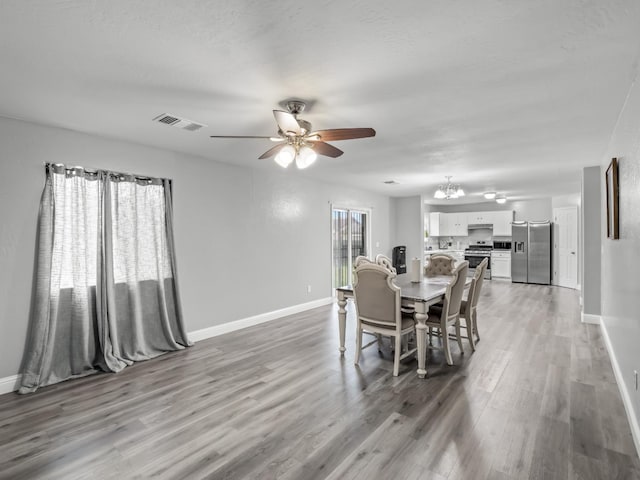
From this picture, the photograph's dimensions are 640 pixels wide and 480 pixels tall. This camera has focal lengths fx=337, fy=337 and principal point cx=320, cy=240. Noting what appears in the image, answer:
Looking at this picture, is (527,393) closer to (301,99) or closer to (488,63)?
(488,63)

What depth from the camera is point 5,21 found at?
1.66 m

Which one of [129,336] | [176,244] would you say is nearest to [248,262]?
[176,244]

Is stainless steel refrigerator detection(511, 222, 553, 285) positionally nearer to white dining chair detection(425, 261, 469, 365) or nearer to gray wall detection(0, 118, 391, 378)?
gray wall detection(0, 118, 391, 378)

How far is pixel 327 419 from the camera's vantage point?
2.52 metres

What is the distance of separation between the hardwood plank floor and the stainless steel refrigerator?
18.1 ft

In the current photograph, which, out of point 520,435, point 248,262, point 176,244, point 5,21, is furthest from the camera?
point 248,262

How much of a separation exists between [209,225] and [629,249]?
14.3 ft

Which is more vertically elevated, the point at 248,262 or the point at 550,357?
the point at 248,262

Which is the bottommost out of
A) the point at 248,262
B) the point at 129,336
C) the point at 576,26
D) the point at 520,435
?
the point at 520,435

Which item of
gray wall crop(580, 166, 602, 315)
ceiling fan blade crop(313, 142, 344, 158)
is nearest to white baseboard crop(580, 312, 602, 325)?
gray wall crop(580, 166, 602, 315)

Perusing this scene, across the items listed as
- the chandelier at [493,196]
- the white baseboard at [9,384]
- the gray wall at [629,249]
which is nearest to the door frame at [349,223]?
the chandelier at [493,196]

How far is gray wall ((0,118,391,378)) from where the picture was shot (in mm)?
3059

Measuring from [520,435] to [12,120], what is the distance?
15.9 feet

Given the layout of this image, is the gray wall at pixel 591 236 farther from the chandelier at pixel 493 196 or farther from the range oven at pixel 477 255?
the range oven at pixel 477 255
